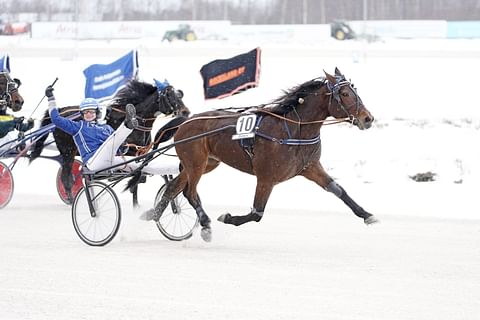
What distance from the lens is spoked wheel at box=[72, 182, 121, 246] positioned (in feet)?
30.9

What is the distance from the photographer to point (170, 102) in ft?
39.8

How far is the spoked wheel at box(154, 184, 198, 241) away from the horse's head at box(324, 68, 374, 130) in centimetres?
178

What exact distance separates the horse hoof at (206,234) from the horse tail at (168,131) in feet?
5.19

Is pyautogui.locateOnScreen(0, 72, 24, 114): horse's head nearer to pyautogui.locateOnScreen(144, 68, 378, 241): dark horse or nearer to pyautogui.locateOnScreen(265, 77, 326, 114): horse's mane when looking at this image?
pyautogui.locateOnScreen(144, 68, 378, 241): dark horse

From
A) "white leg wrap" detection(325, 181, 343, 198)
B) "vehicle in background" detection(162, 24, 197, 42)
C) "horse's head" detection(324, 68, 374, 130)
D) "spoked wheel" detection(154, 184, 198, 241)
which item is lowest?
"vehicle in background" detection(162, 24, 197, 42)

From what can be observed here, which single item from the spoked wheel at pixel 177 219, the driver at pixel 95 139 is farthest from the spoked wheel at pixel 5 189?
the spoked wheel at pixel 177 219

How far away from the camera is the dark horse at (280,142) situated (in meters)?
9.22

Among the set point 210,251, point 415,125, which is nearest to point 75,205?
point 210,251

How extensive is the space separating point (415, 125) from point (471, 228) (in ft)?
27.2

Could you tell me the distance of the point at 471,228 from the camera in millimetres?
10672

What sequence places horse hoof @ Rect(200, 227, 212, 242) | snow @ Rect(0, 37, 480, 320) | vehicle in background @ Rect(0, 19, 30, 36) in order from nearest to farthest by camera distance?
1. snow @ Rect(0, 37, 480, 320)
2. horse hoof @ Rect(200, 227, 212, 242)
3. vehicle in background @ Rect(0, 19, 30, 36)

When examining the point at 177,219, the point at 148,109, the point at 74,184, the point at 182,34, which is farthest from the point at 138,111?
the point at 182,34

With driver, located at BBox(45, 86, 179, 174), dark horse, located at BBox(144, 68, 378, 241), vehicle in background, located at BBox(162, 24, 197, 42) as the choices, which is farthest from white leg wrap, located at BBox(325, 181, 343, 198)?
vehicle in background, located at BBox(162, 24, 197, 42)

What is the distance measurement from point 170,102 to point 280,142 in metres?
3.16
